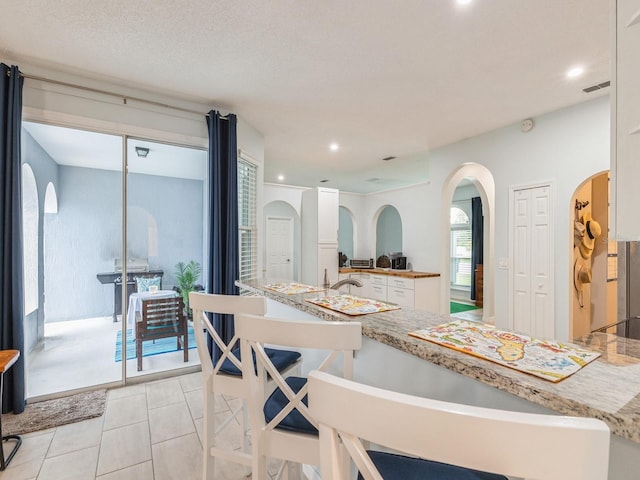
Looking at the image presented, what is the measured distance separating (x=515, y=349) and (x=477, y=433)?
71cm

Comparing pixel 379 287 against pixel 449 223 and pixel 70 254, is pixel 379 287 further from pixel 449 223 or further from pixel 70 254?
pixel 70 254

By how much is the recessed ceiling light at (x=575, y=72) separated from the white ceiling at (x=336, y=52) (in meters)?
0.06

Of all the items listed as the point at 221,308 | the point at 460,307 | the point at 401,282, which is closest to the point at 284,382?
the point at 221,308

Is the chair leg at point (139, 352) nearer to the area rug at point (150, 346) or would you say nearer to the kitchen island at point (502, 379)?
the area rug at point (150, 346)

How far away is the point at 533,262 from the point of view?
11.8 feet

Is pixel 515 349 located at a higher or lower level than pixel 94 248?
lower

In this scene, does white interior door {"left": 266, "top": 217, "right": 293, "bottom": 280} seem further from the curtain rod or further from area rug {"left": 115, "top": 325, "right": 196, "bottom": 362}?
the curtain rod

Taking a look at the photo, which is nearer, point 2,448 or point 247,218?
point 2,448

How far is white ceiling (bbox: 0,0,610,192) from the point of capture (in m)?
1.93

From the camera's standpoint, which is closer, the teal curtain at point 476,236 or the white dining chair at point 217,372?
the white dining chair at point 217,372

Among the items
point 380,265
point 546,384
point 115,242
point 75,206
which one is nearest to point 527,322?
point 380,265

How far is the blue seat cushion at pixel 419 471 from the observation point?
76 centimetres

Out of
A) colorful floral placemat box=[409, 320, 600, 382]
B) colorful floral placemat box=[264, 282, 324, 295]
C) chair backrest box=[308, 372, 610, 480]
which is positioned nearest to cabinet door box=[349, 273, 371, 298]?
colorful floral placemat box=[264, 282, 324, 295]

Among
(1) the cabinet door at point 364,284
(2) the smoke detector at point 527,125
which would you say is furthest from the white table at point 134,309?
(2) the smoke detector at point 527,125
